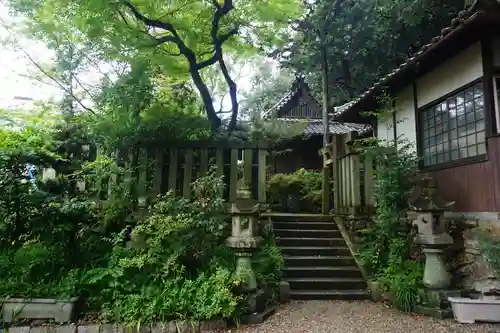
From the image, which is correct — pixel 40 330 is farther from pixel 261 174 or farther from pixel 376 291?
pixel 376 291

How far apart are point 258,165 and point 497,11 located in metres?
3.99

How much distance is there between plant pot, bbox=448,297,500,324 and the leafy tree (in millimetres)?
4718

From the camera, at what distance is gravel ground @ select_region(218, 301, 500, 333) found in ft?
13.4

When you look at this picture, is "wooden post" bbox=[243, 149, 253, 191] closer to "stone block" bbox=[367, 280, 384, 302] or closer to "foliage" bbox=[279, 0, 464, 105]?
"stone block" bbox=[367, 280, 384, 302]

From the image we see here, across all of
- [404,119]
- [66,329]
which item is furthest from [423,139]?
[66,329]

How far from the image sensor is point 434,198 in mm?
4875

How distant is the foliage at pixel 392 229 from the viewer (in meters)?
5.09

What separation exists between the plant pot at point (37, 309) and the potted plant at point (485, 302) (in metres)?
4.94

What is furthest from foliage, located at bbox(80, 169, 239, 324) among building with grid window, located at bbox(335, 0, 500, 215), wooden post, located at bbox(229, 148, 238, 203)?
building with grid window, located at bbox(335, 0, 500, 215)

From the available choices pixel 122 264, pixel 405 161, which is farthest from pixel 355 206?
pixel 122 264

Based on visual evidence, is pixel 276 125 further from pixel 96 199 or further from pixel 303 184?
pixel 96 199

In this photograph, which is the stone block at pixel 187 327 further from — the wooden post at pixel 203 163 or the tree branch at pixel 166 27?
the tree branch at pixel 166 27

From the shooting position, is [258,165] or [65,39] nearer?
[258,165]

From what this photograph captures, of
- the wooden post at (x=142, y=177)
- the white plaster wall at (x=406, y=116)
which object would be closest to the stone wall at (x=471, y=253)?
the white plaster wall at (x=406, y=116)
